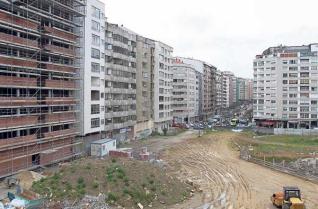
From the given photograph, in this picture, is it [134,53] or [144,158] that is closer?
[144,158]

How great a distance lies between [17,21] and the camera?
49.4m

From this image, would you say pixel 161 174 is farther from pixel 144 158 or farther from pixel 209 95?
pixel 209 95

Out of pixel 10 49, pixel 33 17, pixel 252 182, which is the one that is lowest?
pixel 252 182

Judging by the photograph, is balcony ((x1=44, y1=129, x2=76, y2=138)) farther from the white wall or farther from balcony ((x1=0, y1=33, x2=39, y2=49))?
balcony ((x1=0, y1=33, x2=39, y2=49))

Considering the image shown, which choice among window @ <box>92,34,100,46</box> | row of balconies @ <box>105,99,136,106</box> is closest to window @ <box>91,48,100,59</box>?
window @ <box>92,34,100,46</box>

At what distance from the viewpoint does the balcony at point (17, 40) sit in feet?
153

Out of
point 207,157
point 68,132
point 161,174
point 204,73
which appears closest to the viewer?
point 161,174

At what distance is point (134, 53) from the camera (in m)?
92.9

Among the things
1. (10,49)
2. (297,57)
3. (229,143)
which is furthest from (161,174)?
(297,57)

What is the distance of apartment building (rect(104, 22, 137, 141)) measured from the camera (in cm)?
8006

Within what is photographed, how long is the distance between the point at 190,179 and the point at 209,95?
140 m

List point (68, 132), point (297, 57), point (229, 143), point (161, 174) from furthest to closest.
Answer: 1. point (297, 57)
2. point (229, 143)
3. point (68, 132)
4. point (161, 174)

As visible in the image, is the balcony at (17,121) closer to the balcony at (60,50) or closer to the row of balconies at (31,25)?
the balcony at (60,50)

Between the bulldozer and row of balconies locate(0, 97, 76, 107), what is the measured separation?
1178 inches
